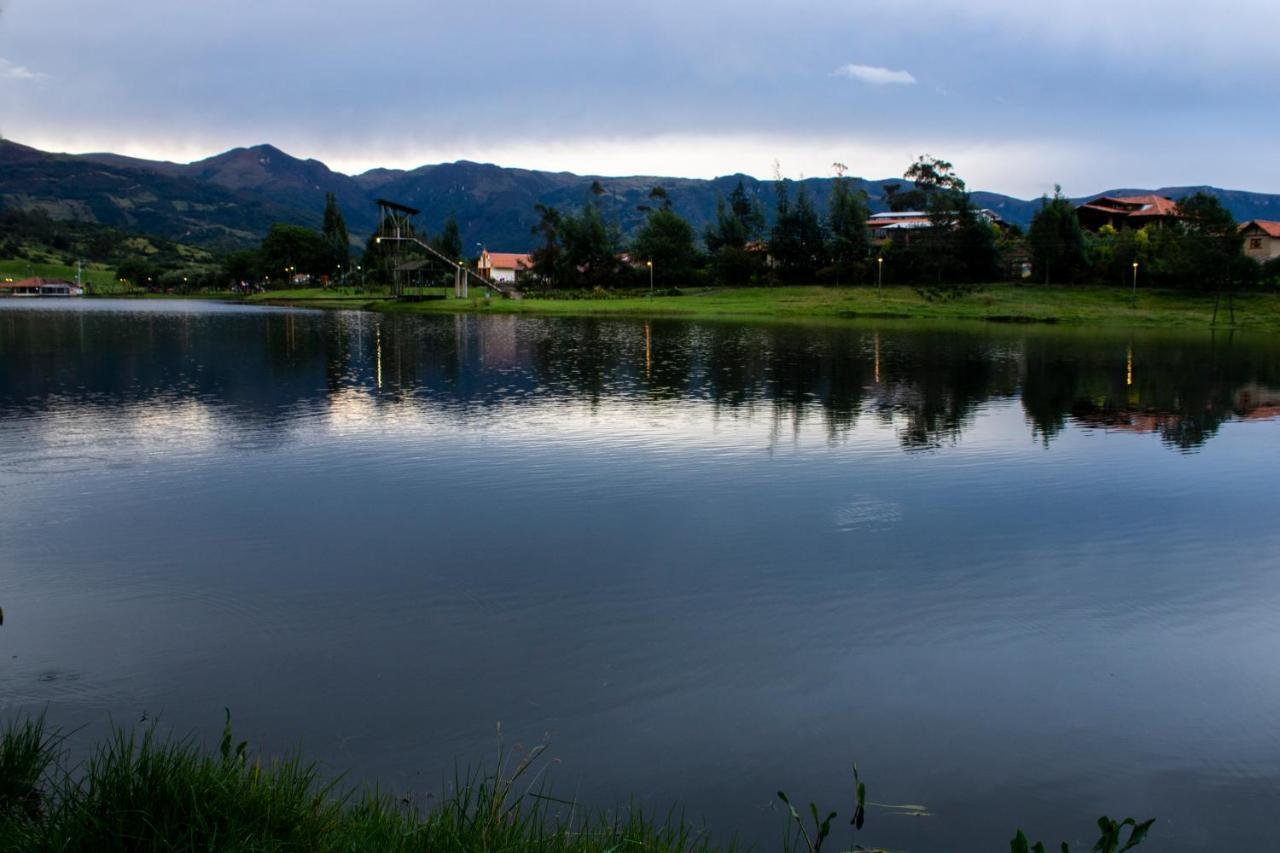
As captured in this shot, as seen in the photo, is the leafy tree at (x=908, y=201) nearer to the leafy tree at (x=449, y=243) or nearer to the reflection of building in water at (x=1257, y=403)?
the leafy tree at (x=449, y=243)

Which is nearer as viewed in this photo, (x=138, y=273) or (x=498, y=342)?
(x=498, y=342)

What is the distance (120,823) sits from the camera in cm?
498

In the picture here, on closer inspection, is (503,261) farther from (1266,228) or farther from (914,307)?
(1266,228)

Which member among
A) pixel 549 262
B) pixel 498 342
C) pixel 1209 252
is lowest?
pixel 498 342

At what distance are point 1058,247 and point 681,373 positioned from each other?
7236cm

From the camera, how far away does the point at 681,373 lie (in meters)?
35.5

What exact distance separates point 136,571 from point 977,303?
80452mm

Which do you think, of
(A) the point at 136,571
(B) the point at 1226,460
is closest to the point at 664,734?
(A) the point at 136,571

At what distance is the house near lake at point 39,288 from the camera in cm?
17712

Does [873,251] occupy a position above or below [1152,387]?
above

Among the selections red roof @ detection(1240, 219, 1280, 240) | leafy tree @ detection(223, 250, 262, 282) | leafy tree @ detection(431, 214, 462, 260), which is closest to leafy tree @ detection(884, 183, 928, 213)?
red roof @ detection(1240, 219, 1280, 240)

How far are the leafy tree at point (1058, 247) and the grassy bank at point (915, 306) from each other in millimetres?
5595

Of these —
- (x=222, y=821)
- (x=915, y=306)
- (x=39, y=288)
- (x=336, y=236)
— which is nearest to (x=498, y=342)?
(x=915, y=306)

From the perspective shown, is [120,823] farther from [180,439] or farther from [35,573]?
[180,439]
